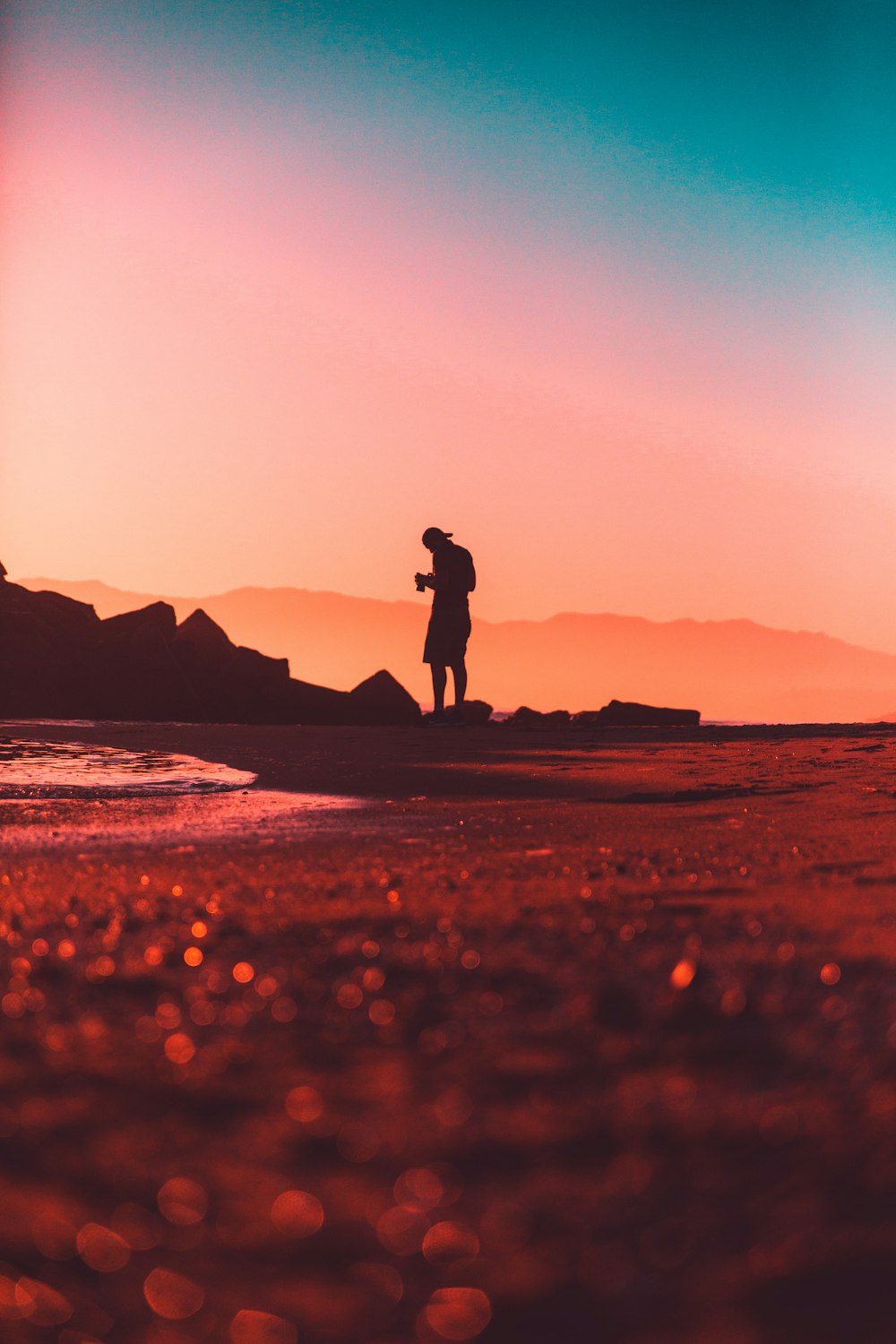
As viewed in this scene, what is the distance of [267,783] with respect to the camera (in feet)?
19.2

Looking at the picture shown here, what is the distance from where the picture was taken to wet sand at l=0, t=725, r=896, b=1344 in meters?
0.85

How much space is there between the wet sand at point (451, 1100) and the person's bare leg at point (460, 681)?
34.7ft

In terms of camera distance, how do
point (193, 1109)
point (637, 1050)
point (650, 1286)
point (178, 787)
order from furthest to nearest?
point (178, 787), point (637, 1050), point (193, 1109), point (650, 1286)

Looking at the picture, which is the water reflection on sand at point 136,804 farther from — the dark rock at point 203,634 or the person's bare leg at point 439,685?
the dark rock at point 203,634

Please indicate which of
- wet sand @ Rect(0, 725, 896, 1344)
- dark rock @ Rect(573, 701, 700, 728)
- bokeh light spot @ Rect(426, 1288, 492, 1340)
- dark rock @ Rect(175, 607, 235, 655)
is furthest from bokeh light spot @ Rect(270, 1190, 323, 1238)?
dark rock @ Rect(175, 607, 235, 655)

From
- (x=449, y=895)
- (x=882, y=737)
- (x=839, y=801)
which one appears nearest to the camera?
(x=449, y=895)

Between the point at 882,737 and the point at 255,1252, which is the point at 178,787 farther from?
the point at 882,737

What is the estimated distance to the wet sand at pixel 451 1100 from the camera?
0.85 metres

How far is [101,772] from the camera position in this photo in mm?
6281

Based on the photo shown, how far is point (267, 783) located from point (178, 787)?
1.62ft

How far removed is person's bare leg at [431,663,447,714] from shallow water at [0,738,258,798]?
5.40 metres

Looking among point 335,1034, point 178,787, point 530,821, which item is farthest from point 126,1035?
point 178,787

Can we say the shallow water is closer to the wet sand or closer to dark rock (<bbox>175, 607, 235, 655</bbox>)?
the wet sand

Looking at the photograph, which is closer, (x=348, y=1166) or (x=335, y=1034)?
(x=348, y=1166)
